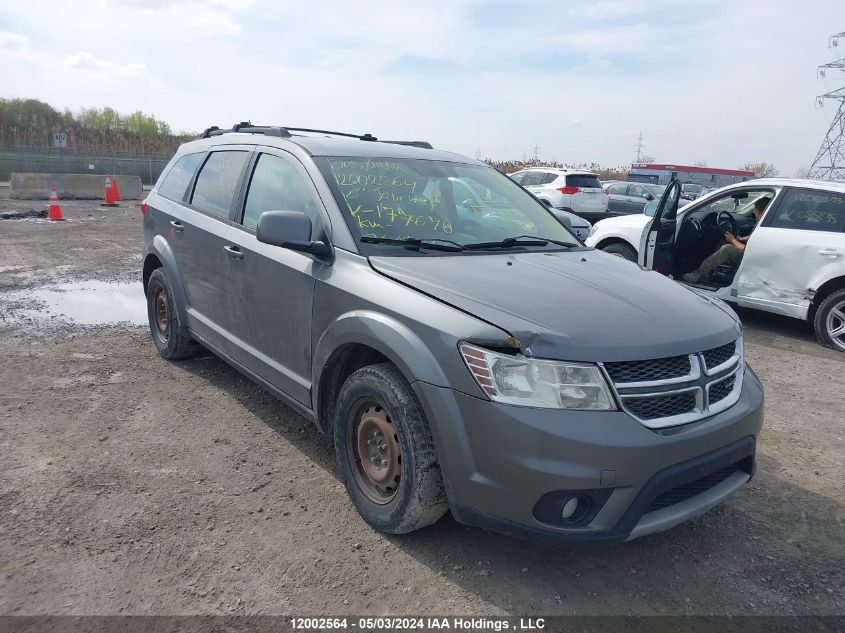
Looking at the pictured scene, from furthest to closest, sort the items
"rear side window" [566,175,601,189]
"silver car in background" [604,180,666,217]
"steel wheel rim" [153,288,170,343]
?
1. "silver car in background" [604,180,666,217]
2. "rear side window" [566,175,601,189]
3. "steel wheel rim" [153,288,170,343]

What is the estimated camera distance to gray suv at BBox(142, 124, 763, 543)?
249cm

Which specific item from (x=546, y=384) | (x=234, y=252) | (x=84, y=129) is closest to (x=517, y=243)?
(x=546, y=384)

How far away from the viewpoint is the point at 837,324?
21.9 feet

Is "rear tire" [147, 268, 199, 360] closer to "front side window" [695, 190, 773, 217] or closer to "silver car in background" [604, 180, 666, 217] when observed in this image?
"front side window" [695, 190, 773, 217]

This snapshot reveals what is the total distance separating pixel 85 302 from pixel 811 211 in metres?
7.89

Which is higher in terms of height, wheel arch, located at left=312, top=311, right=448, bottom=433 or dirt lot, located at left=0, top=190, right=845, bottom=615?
wheel arch, located at left=312, top=311, right=448, bottom=433

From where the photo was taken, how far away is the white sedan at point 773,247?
6.65m

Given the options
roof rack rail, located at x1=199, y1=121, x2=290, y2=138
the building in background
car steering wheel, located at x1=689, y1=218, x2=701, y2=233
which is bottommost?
car steering wheel, located at x1=689, y1=218, x2=701, y2=233

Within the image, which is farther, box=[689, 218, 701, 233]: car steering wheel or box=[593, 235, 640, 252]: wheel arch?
box=[593, 235, 640, 252]: wheel arch

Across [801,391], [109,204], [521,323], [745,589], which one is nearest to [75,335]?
[521,323]

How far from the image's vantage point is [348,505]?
10.9 ft

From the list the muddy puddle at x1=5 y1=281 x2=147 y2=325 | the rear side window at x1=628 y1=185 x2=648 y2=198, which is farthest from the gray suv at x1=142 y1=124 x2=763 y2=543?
the rear side window at x1=628 y1=185 x2=648 y2=198

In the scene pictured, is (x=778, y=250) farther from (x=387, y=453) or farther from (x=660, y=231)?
(x=387, y=453)

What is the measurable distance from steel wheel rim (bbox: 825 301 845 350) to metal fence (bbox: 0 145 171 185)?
2759 cm
